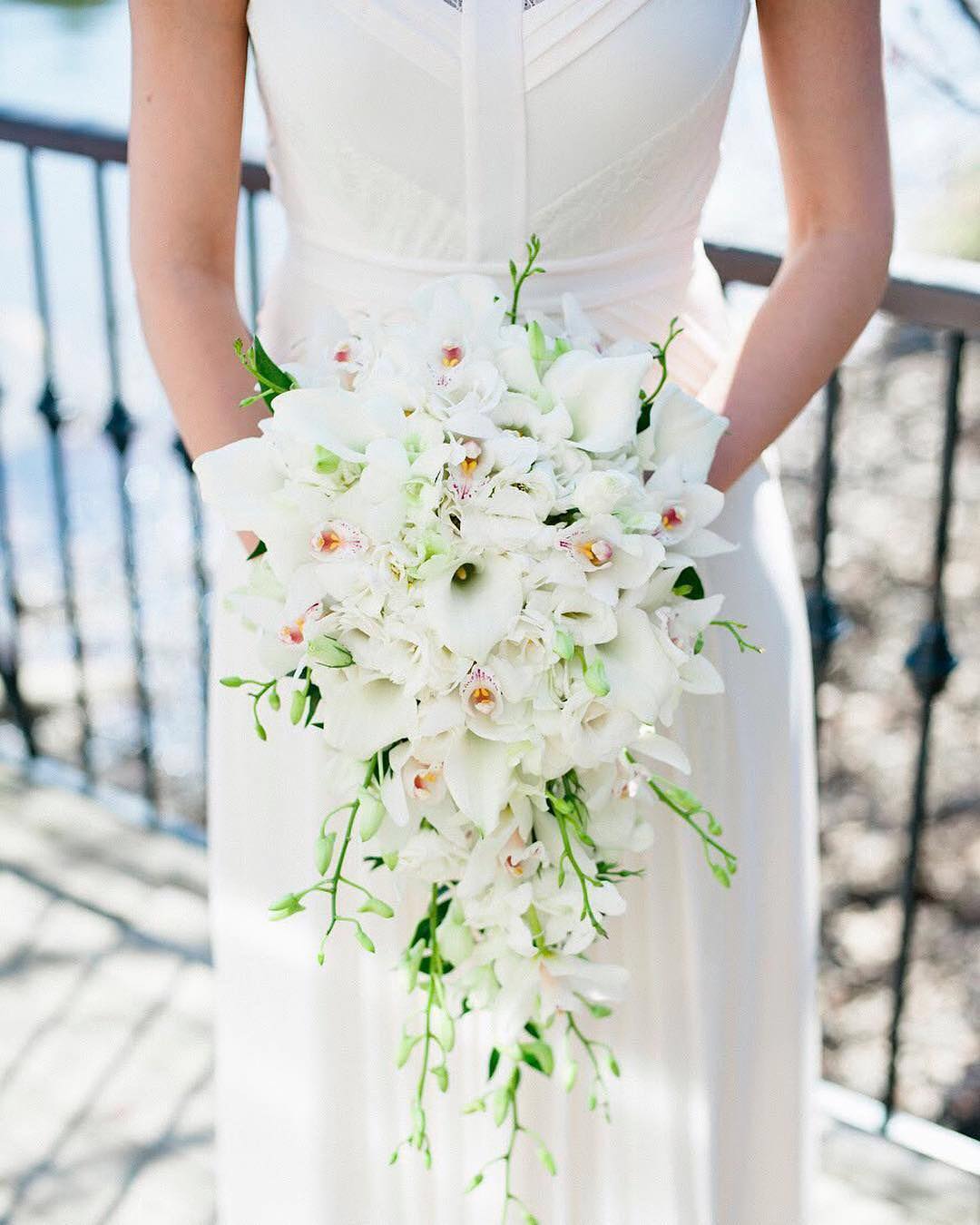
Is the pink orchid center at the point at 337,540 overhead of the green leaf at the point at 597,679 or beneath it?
overhead

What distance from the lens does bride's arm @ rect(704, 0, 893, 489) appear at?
1.35 metres

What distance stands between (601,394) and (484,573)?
0.15 meters

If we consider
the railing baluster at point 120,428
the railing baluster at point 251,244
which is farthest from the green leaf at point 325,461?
the railing baluster at point 120,428

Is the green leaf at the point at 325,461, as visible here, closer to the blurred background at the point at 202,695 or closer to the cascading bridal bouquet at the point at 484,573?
the cascading bridal bouquet at the point at 484,573

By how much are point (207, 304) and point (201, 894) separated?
4.13 ft

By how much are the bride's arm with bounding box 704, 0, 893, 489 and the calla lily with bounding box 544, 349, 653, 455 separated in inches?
11.3

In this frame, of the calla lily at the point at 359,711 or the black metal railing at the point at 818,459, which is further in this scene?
the black metal railing at the point at 818,459

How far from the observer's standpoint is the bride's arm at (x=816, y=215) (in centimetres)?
135

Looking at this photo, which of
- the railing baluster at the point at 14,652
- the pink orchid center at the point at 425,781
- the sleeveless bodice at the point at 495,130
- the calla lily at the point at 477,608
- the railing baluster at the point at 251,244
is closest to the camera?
the calla lily at the point at 477,608

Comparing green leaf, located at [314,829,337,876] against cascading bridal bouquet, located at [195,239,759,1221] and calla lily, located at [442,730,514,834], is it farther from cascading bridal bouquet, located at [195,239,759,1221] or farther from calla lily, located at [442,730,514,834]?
calla lily, located at [442,730,514,834]

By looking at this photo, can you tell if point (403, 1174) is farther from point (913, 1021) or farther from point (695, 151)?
point (913, 1021)

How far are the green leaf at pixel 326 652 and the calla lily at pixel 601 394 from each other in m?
0.20

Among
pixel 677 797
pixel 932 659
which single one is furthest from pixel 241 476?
pixel 932 659

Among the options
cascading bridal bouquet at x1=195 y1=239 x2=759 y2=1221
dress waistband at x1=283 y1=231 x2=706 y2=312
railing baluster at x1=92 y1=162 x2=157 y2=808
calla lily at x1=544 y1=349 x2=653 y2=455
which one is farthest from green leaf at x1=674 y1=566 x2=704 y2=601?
railing baluster at x1=92 y1=162 x2=157 y2=808
